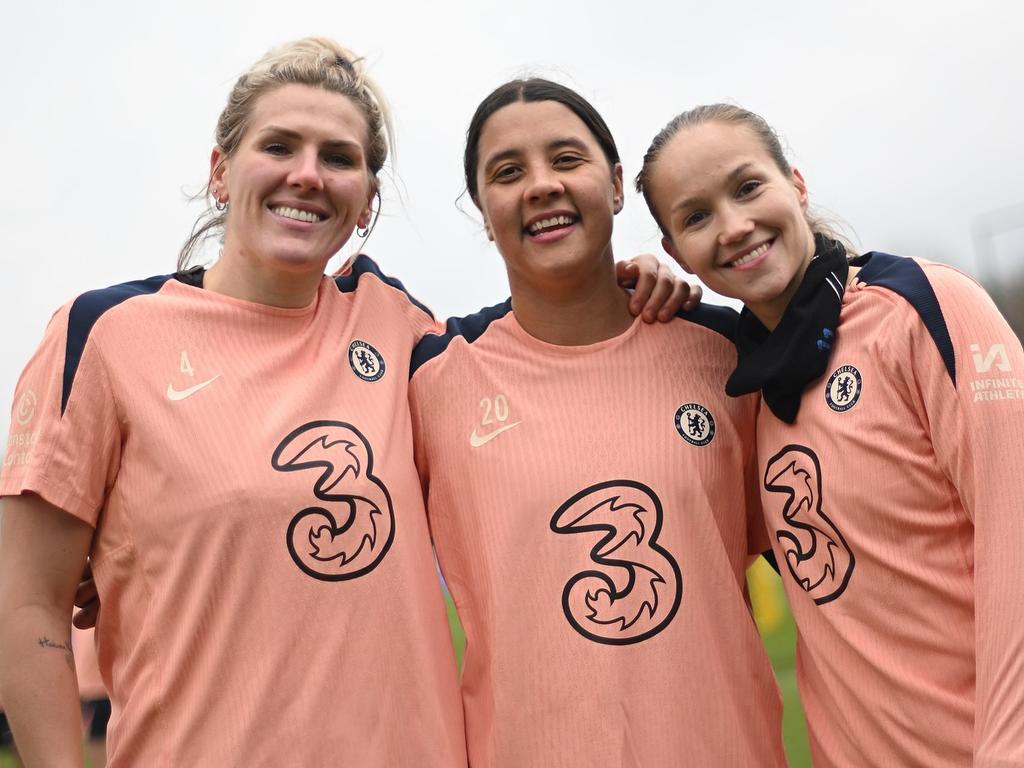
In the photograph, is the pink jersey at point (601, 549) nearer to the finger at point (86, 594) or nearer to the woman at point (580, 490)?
the woman at point (580, 490)

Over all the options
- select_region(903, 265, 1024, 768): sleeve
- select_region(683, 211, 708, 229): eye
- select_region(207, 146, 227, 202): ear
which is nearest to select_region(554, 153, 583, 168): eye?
select_region(683, 211, 708, 229): eye

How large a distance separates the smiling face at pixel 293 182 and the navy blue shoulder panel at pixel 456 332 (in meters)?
0.40

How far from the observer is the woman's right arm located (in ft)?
7.69

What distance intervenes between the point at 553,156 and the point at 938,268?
1.12m

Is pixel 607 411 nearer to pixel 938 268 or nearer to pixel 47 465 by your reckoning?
pixel 938 268

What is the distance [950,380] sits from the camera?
2.24 meters

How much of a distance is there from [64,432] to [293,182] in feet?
2.85

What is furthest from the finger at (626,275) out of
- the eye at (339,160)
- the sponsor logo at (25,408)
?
the sponsor logo at (25,408)

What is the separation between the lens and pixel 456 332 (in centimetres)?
308

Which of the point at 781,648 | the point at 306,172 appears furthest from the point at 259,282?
the point at 781,648

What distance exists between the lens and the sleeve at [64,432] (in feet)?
7.75

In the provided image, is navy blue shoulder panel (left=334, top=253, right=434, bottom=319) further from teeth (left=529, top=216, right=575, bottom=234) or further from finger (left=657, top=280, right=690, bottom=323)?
finger (left=657, top=280, right=690, bottom=323)

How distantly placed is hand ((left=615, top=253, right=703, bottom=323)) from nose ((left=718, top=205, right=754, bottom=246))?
368 millimetres

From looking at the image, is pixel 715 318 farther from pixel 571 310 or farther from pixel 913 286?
pixel 913 286
